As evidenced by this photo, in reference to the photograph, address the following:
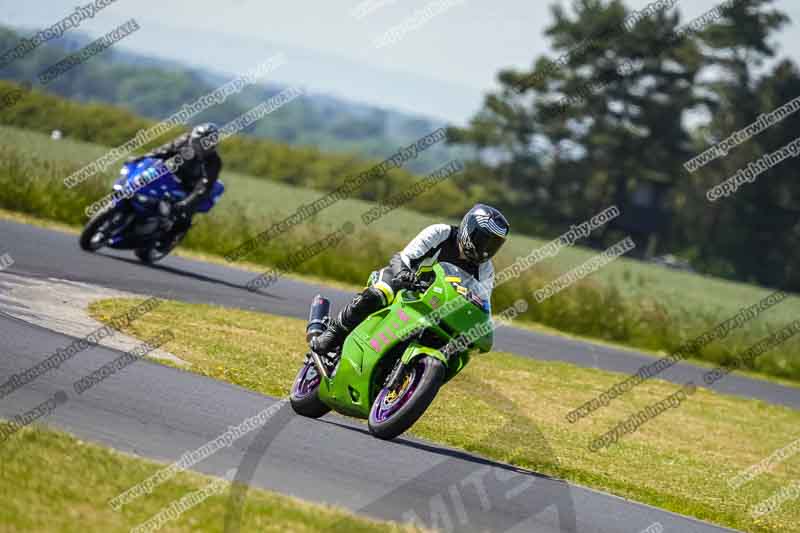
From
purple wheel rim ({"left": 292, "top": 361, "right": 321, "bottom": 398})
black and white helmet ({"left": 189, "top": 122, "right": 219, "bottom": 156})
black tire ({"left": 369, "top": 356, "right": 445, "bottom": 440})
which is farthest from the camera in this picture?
black and white helmet ({"left": 189, "top": 122, "right": 219, "bottom": 156})

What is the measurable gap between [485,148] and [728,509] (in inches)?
2793

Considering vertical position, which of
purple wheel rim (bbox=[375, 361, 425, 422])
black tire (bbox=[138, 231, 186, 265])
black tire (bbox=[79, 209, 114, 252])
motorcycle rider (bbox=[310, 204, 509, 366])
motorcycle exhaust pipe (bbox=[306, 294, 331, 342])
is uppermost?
motorcycle rider (bbox=[310, 204, 509, 366])

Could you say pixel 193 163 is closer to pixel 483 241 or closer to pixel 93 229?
pixel 93 229

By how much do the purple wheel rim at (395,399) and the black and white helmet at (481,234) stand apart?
0.96m

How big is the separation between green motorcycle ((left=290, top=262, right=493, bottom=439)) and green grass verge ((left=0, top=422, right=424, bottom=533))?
2065 mm

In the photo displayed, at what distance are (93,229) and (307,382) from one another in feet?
30.7

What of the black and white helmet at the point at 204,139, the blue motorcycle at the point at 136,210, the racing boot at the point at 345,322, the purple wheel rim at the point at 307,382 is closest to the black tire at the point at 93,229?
the blue motorcycle at the point at 136,210

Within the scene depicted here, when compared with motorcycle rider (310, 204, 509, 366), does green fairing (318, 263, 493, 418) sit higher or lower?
lower

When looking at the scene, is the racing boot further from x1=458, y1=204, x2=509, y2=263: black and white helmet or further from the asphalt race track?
x1=458, y1=204, x2=509, y2=263: black and white helmet

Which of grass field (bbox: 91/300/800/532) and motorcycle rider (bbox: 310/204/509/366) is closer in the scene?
motorcycle rider (bbox: 310/204/509/366)

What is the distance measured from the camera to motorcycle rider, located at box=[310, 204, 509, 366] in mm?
9297

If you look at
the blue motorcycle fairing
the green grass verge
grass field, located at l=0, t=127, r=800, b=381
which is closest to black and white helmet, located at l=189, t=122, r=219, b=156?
the blue motorcycle fairing

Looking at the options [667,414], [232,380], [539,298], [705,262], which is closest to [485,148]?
[705,262]

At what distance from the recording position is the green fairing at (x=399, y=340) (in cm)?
910
